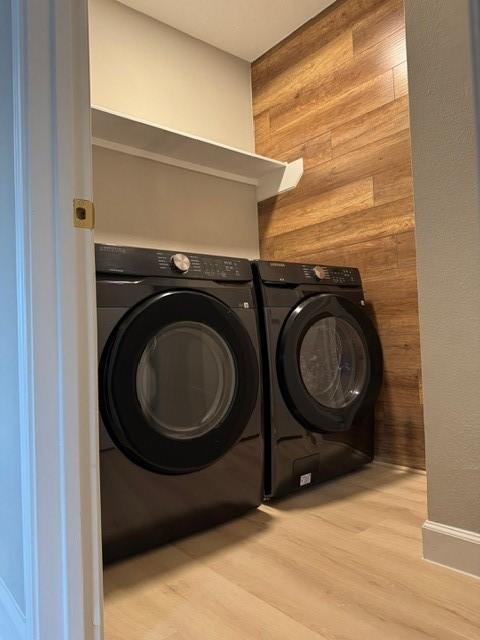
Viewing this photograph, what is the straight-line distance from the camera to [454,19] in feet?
3.83

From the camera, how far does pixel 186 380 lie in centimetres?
142

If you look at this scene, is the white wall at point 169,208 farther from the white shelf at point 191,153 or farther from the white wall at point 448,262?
the white wall at point 448,262

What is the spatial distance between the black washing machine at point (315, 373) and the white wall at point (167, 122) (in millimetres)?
762

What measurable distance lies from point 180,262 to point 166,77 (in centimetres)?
135

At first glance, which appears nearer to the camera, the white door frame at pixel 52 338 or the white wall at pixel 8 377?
the white door frame at pixel 52 338

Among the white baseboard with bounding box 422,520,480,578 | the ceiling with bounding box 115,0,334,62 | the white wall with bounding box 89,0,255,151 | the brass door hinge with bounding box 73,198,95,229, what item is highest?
the ceiling with bounding box 115,0,334,62

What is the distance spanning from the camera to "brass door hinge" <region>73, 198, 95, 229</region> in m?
0.85

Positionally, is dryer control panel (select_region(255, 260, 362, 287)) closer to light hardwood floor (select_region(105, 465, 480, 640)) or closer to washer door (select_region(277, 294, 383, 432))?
washer door (select_region(277, 294, 383, 432))

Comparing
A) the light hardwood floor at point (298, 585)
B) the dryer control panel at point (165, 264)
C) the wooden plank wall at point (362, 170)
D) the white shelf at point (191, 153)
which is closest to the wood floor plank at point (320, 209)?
the wooden plank wall at point (362, 170)

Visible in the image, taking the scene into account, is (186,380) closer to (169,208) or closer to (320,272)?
(320,272)

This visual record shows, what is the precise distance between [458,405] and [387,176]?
3.89 feet

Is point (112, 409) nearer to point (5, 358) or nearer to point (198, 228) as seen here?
point (5, 358)

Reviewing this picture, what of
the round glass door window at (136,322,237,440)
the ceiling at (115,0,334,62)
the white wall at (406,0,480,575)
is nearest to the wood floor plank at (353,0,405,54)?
the ceiling at (115,0,334,62)

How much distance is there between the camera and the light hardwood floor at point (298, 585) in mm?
981
